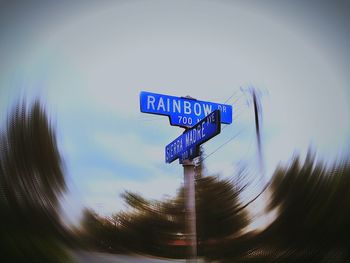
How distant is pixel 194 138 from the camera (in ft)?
5.67

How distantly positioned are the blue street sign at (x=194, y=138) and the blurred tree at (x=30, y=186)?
0.57 metres

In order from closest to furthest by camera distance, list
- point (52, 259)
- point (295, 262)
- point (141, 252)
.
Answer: point (52, 259) → point (141, 252) → point (295, 262)

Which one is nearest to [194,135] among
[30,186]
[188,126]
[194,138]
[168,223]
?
[194,138]

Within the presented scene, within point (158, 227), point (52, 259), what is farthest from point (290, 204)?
point (52, 259)

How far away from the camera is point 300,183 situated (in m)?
2.55

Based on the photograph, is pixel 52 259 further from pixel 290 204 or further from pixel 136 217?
pixel 290 204

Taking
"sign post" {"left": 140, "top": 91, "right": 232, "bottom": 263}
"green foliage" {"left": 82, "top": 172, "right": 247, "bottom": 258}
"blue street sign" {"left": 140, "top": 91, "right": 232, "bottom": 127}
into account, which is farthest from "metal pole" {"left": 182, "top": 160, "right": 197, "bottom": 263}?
"green foliage" {"left": 82, "top": 172, "right": 247, "bottom": 258}

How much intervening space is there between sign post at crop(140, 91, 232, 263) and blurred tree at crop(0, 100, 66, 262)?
547mm

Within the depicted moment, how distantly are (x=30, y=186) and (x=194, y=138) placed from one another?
78cm

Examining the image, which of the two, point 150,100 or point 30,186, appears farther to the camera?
point 30,186

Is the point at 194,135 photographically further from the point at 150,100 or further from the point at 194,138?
the point at 150,100

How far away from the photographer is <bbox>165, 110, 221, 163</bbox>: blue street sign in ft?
5.32

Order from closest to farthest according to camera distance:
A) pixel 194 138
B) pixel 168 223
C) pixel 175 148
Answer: pixel 194 138, pixel 175 148, pixel 168 223

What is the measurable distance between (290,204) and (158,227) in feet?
2.59
